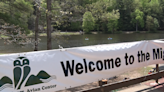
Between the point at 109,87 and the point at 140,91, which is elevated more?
the point at 109,87

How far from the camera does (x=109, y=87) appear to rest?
422 cm

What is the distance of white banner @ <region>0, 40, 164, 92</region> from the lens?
10.2ft

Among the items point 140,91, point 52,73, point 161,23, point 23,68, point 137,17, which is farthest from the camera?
point 161,23

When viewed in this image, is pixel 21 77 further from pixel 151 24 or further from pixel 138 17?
pixel 138 17

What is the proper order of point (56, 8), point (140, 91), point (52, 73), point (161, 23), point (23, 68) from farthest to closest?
point (161, 23) < point (56, 8) < point (140, 91) < point (52, 73) < point (23, 68)

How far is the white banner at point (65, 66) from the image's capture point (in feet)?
10.2

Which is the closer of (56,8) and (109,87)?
(109,87)

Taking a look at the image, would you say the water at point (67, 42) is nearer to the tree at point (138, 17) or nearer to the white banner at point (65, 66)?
the white banner at point (65, 66)

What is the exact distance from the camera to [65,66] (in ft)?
11.9

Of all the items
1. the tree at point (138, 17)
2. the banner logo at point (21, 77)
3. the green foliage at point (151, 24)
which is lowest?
the banner logo at point (21, 77)

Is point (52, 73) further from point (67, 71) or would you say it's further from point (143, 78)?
point (143, 78)

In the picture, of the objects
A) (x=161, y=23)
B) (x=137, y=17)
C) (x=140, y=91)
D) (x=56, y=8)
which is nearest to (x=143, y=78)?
(x=140, y=91)

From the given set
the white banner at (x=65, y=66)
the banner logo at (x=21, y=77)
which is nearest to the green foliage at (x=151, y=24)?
the white banner at (x=65, y=66)

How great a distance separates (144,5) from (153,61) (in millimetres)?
103440
